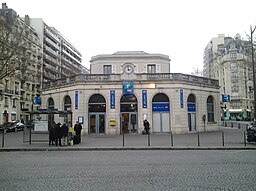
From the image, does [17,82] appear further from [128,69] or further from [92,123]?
[128,69]

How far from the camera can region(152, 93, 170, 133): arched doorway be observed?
28250mm

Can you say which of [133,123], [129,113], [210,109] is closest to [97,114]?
[129,113]

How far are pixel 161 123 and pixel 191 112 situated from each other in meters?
4.13

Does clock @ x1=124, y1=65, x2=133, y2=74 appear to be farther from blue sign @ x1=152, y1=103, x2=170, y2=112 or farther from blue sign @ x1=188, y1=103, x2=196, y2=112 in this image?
blue sign @ x1=188, y1=103, x2=196, y2=112

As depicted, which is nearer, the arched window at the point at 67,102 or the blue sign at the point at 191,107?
the blue sign at the point at 191,107

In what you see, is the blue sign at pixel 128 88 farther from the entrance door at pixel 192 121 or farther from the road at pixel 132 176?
the road at pixel 132 176

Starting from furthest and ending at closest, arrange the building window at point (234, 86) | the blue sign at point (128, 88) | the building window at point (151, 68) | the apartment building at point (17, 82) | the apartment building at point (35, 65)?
the building window at point (234, 86)
the apartment building at point (35, 65)
the building window at point (151, 68)
the apartment building at point (17, 82)
the blue sign at point (128, 88)

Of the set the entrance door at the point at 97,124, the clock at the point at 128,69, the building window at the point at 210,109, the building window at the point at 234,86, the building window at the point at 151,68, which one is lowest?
the entrance door at the point at 97,124

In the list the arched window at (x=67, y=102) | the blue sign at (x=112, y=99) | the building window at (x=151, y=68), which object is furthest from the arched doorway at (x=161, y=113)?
the arched window at (x=67, y=102)

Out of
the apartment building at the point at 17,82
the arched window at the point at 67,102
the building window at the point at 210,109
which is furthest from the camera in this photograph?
the building window at the point at 210,109

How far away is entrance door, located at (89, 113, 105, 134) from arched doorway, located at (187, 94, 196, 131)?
10.1 metres

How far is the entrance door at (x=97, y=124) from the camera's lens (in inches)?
1117

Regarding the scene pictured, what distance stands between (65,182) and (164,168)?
380 cm

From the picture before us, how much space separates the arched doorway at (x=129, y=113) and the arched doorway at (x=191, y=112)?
632cm
